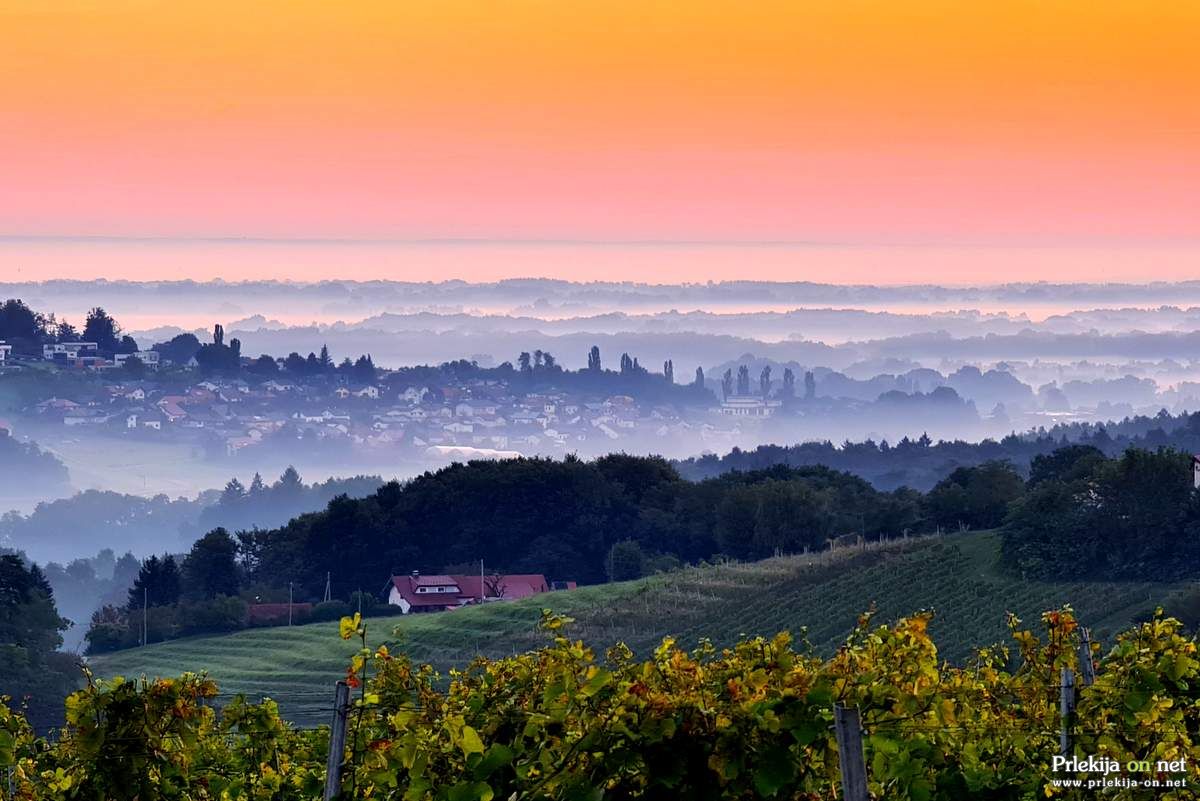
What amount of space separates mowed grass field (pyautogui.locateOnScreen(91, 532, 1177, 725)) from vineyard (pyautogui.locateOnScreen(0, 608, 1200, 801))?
3875cm

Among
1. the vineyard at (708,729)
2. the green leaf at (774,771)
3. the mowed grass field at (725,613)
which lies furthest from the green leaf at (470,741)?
the mowed grass field at (725,613)

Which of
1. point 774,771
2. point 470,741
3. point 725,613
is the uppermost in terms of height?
point 470,741

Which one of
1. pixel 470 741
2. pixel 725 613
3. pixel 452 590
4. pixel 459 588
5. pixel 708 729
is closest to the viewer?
pixel 470 741

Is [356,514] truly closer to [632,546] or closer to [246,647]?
[632,546]

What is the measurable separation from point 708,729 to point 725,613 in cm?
5676

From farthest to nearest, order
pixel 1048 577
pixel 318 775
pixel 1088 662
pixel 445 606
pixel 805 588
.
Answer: pixel 445 606, pixel 805 588, pixel 1048 577, pixel 318 775, pixel 1088 662

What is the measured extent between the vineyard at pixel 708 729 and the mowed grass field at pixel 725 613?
38.7m

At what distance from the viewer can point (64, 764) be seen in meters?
10.9

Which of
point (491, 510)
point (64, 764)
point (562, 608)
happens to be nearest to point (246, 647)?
point (562, 608)

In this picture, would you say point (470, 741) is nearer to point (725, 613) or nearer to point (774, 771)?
point (774, 771)

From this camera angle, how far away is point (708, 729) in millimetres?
A: 7625

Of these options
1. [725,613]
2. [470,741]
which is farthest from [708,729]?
[725,613]

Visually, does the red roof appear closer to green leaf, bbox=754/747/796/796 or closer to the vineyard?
the vineyard

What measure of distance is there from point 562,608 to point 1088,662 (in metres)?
60.2
